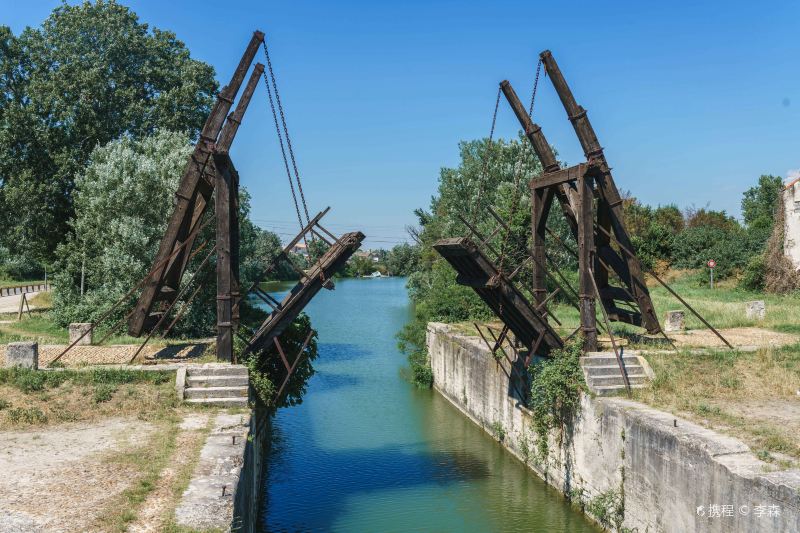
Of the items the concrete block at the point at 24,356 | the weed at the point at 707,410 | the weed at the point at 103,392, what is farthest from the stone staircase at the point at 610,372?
the concrete block at the point at 24,356

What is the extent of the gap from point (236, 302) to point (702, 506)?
968cm

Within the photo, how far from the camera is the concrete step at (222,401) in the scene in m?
13.8

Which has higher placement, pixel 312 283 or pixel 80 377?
pixel 312 283

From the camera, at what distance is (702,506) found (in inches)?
Answer: 416

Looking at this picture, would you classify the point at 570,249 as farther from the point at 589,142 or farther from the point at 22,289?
the point at 22,289

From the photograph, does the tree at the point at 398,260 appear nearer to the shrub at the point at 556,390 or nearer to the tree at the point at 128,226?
the tree at the point at 128,226

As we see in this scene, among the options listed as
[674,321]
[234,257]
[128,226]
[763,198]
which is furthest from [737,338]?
[763,198]

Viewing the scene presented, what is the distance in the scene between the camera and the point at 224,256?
14.8 m

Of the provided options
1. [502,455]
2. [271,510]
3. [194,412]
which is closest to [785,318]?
[502,455]

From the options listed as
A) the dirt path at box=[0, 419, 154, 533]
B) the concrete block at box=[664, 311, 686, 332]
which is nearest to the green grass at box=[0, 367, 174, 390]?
the dirt path at box=[0, 419, 154, 533]

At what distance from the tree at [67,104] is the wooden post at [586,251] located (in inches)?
773

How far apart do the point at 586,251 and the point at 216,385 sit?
825 centimetres

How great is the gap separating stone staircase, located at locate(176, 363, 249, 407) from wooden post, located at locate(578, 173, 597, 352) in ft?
24.1

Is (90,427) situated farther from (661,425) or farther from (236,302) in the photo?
(661,425)
